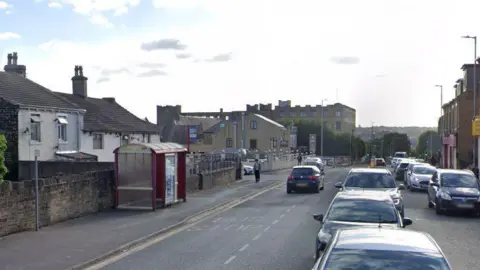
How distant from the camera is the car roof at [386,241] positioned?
626 cm

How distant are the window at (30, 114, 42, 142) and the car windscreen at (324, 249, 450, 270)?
2650 centimetres

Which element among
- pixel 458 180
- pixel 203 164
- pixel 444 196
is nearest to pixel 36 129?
pixel 203 164

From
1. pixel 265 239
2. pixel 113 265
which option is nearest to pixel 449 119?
pixel 265 239

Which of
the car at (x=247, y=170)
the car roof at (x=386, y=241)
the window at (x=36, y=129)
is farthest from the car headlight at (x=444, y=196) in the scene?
the car at (x=247, y=170)

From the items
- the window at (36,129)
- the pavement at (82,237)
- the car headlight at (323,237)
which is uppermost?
the window at (36,129)

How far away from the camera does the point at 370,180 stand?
19.9 metres

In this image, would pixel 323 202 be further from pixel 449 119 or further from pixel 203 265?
pixel 449 119

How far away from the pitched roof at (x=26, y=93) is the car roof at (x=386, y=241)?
25067mm

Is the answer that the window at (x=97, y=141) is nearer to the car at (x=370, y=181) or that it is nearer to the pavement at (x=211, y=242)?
the pavement at (x=211, y=242)

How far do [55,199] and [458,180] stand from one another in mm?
14448

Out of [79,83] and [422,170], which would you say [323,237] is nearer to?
[422,170]

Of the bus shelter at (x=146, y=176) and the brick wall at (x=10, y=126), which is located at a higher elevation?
the brick wall at (x=10, y=126)

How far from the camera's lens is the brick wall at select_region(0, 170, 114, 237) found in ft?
50.3

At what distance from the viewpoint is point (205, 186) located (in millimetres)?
33188
